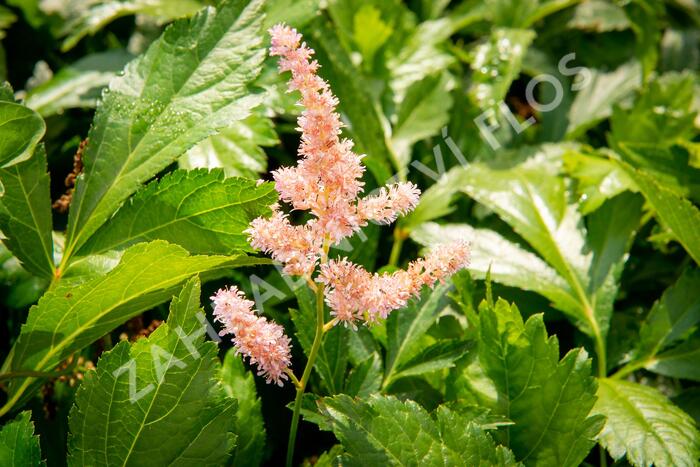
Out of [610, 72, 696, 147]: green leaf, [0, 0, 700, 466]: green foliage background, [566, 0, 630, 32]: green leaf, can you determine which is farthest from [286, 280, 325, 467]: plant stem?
[566, 0, 630, 32]: green leaf

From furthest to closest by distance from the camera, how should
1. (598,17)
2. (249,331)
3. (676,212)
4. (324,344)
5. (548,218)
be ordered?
(598,17) < (548,218) < (676,212) < (324,344) < (249,331)

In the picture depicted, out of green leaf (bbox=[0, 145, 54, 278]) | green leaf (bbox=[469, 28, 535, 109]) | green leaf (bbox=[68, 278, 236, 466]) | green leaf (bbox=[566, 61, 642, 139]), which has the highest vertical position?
green leaf (bbox=[0, 145, 54, 278])

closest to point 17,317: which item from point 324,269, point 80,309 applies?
point 80,309

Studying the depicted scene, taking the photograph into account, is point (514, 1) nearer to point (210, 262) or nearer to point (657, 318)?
point (657, 318)

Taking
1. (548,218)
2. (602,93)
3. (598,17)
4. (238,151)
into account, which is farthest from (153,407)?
(598,17)

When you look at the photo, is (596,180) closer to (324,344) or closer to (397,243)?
(397,243)

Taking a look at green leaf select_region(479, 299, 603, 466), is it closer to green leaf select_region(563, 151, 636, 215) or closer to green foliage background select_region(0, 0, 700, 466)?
green foliage background select_region(0, 0, 700, 466)

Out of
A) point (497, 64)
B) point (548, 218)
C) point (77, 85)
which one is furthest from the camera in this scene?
point (497, 64)
